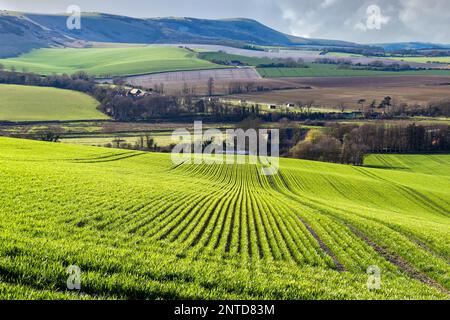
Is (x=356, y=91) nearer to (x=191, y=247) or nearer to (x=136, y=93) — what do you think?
(x=136, y=93)

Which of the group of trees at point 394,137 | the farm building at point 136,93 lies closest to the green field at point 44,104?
the farm building at point 136,93

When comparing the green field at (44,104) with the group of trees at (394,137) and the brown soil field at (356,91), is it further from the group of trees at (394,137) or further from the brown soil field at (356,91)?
the group of trees at (394,137)

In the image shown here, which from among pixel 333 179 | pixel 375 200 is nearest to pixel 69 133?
pixel 333 179

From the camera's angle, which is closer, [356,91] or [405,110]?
[405,110]

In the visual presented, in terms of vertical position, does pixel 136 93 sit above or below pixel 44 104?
above

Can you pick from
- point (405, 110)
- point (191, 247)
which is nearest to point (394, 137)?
point (405, 110)

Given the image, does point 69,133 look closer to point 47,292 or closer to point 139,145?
point 139,145
